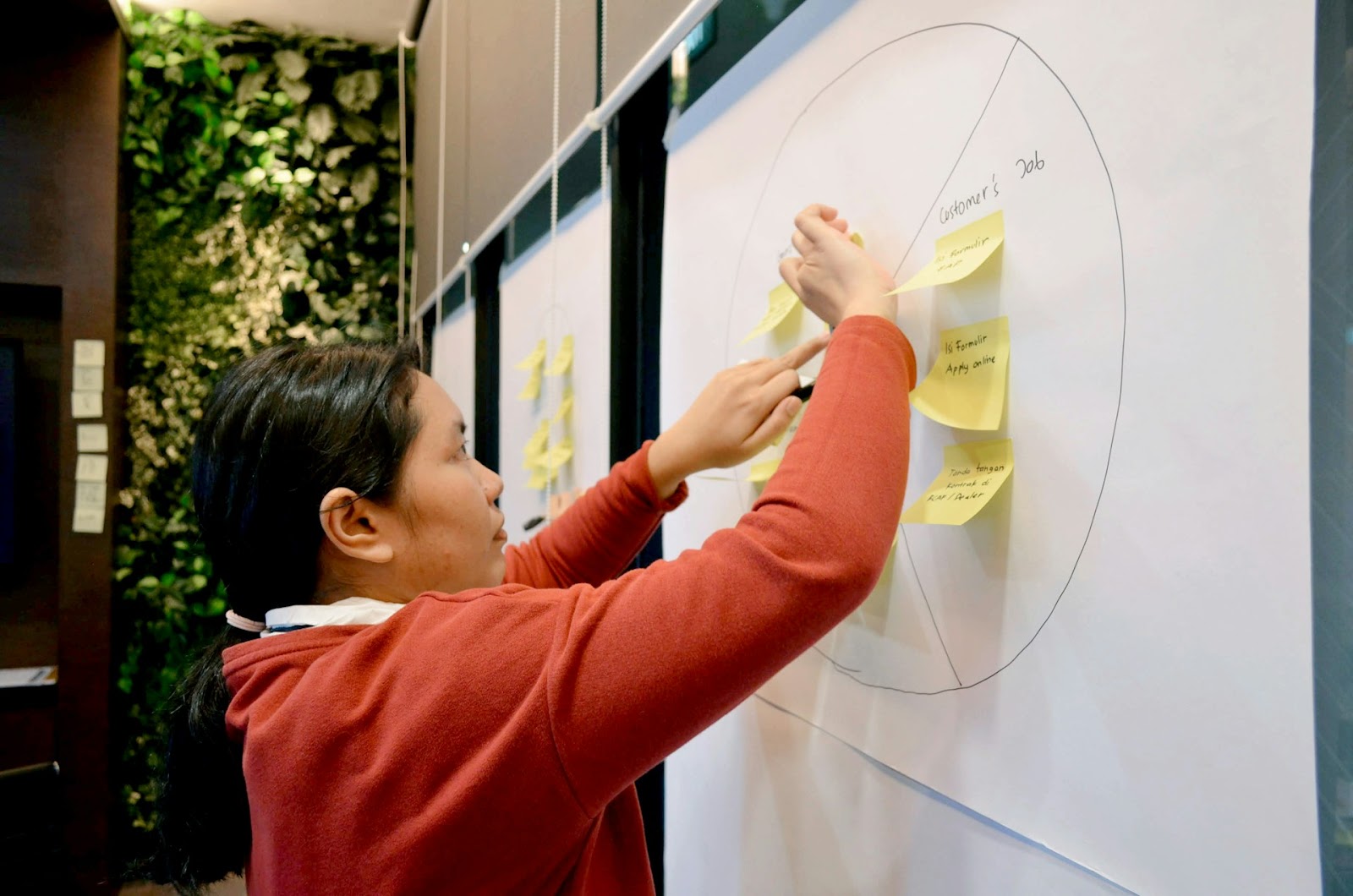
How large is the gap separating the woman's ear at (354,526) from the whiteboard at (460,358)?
1278mm

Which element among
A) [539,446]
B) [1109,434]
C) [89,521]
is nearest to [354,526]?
[1109,434]

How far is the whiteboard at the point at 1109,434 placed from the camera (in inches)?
15.0

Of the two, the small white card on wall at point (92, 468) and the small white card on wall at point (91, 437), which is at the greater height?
the small white card on wall at point (91, 437)

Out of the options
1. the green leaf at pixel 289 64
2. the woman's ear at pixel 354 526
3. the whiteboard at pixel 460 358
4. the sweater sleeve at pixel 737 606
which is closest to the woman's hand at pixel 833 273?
the sweater sleeve at pixel 737 606

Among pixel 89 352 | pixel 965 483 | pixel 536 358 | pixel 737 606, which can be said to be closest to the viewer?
pixel 737 606

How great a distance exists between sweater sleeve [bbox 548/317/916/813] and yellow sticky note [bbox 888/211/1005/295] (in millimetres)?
90

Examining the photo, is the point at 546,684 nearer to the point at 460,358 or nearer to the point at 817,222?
the point at 817,222

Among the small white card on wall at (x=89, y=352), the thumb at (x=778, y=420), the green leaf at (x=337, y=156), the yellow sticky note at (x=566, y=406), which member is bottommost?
the thumb at (x=778, y=420)

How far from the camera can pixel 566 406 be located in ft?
4.41

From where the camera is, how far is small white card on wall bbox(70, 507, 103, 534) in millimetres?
2434

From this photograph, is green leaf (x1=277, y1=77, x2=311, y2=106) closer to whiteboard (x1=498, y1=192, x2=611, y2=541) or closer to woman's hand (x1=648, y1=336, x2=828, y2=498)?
whiteboard (x1=498, y1=192, x2=611, y2=541)

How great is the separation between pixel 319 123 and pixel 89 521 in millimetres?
1490

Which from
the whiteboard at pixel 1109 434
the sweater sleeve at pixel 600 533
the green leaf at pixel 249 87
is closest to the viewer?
the whiteboard at pixel 1109 434

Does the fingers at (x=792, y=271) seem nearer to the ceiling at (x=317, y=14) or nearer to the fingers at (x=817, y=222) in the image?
the fingers at (x=817, y=222)
